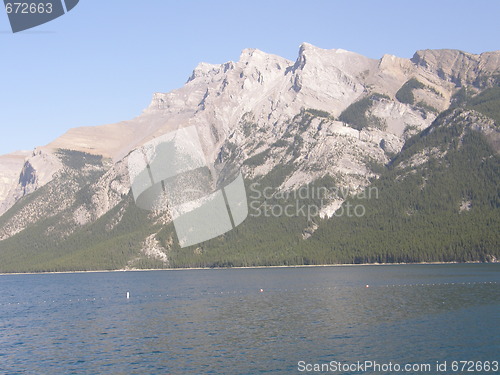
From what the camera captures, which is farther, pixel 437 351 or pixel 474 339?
pixel 474 339

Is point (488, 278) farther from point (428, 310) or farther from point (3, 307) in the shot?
point (3, 307)

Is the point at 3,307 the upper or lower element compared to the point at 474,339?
upper

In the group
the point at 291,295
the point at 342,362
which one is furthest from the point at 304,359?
the point at 291,295

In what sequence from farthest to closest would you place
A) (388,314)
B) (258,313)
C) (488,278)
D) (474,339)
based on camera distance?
(488,278) < (258,313) < (388,314) < (474,339)

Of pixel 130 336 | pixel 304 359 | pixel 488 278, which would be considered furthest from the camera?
pixel 488 278

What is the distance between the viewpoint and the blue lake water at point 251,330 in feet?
245

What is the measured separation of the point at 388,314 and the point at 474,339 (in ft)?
85.6

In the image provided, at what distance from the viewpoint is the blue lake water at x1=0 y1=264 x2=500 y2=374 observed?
74.6 m

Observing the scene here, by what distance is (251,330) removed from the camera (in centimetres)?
9606

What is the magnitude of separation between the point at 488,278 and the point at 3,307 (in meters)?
135

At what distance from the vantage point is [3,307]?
482 ft

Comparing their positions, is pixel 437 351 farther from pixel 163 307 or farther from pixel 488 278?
pixel 488 278

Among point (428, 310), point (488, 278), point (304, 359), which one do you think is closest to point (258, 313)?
point (428, 310)

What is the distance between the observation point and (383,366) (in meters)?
69.3
